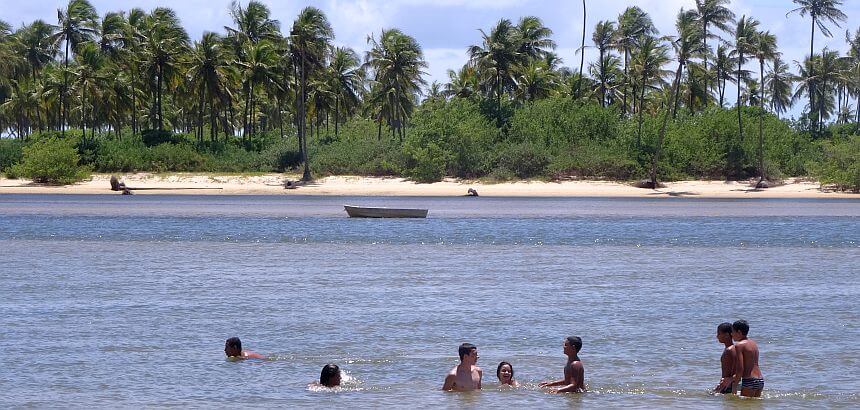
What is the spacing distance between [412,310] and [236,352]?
6765 millimetres

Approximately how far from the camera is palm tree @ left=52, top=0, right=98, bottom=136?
8819 centimetres

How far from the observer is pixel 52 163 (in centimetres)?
8219

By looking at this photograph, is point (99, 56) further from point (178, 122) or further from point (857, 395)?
point (857, 395)

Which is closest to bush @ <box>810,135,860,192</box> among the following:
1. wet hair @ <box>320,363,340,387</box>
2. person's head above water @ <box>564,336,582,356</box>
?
person's head above water @ <box>564,336,582,356</box>

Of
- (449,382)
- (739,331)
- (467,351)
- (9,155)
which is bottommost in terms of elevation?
(449,382)

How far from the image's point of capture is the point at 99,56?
8662cm

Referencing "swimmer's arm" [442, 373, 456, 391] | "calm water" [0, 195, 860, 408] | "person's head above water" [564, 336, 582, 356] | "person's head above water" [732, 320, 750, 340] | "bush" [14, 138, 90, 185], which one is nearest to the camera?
"person's head above water" [732, 320, 750, 340]

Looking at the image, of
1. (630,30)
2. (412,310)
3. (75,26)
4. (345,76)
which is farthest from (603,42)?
(412,310)

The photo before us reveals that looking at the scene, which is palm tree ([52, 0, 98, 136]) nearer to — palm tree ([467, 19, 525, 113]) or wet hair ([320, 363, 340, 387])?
palm tree ([467, 19, 525, 113])

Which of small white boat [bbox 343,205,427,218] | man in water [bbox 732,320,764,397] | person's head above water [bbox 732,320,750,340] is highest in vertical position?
small white boat [bbox 343,205,427,218]

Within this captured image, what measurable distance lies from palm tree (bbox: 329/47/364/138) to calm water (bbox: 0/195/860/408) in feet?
148

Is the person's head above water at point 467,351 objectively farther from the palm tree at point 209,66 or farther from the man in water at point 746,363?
the palm tree at point 209,66

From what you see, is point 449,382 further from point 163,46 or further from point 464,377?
→ point 163,46

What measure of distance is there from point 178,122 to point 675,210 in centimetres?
7716
